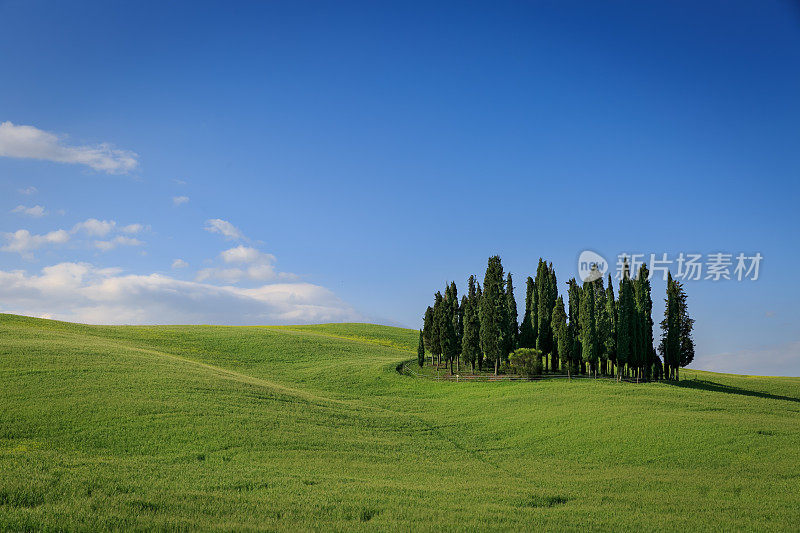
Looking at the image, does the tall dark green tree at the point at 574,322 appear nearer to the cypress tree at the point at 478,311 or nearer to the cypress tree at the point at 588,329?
the cypress tree at the point at 588,329

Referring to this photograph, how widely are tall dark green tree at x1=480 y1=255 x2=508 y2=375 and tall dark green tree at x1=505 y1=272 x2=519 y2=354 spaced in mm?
1148

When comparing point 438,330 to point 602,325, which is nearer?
point 602,325

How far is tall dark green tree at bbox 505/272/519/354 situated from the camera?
234 feet

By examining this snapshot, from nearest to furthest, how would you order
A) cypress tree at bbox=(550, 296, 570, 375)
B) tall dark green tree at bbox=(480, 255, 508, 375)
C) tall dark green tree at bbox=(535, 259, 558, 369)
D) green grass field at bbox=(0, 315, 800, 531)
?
1. green grass field at bbox=(0, 315, 800, 531)
2. tall dark green tree at bbox=(480, 255, 508, 375)
3. cypress tree at bbox=(550, 296, 570, 375)
4. tall dark green tree at bbox=(535, 259, 558, 369)

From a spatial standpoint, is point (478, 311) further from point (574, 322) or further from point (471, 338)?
point (574, 322)

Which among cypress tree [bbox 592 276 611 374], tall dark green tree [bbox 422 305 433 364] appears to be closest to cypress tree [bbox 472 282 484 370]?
tall dark green tree [bbox 422 305 433 364]

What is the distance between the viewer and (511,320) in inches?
2899

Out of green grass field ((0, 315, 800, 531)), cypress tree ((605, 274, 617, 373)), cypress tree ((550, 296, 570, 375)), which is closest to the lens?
green grass field ((0, 315, 800, 531))

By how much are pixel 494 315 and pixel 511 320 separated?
21.4 ft

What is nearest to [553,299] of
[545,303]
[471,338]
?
[545,303]

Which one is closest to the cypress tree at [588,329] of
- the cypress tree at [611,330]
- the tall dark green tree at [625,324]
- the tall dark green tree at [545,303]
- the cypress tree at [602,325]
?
the cypress tree at [602,325]

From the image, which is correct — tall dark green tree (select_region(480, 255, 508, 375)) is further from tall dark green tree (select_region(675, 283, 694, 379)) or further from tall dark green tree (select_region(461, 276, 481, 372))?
tall dark green tree (select_region(675, 283, 694, 379))

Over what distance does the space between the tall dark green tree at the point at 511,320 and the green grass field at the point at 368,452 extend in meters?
14.7

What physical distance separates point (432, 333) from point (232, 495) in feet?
188
